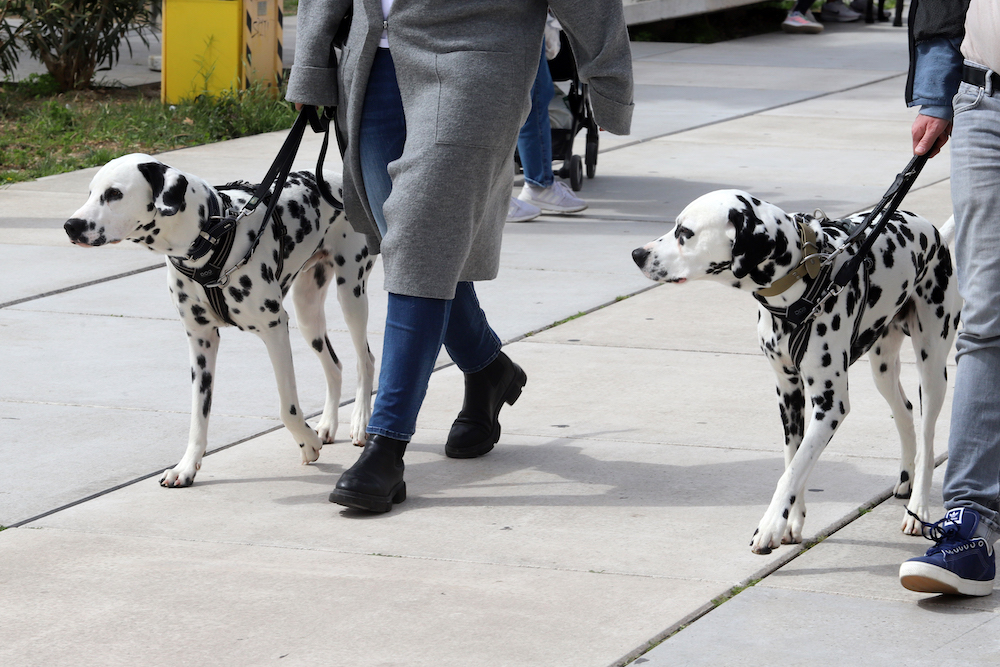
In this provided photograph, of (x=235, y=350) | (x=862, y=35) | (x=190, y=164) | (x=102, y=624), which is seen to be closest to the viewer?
(x=102, y=624)

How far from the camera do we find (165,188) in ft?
15.1

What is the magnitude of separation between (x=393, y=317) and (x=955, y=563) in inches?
71.6

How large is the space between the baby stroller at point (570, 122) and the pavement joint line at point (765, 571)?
5462mm

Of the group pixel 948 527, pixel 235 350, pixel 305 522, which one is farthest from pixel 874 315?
pixel 235 350

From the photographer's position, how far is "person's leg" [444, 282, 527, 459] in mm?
5059

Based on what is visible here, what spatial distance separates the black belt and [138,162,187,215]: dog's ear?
2404 mm

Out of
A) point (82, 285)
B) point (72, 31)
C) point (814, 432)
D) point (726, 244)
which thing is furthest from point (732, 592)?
point (72, 31)

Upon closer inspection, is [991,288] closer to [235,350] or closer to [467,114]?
[467,114]

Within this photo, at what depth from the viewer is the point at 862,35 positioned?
69.5 ft

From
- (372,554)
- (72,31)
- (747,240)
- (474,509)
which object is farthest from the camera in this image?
(72,31)

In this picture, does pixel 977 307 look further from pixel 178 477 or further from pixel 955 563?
pixel 178 477

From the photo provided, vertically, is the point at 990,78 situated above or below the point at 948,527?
above

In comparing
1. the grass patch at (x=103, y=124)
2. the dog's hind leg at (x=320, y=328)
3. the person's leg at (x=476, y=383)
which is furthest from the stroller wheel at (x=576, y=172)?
the person's leg at (x=476, y=383)

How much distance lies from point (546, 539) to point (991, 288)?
4.81 feet
